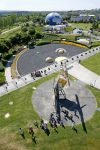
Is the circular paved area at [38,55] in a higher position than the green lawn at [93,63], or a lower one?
lower

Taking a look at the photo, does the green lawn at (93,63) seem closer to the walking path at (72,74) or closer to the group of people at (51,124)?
the walking path at (72,74)

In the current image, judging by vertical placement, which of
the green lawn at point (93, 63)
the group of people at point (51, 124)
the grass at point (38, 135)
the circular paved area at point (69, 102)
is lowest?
the grass at point (38, 135)

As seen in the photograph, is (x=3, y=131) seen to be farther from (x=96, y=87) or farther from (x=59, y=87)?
(x=96, y=87)

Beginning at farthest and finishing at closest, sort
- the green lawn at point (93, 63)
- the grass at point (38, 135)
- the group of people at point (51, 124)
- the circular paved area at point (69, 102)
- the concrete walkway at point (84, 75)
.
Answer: the green lawn at point (93, 63) → the concrete walkway at point (84, 75) → the circular paved area at point (69, 102) → the group of people at point (51, 124) → the grass at point (38, 135)

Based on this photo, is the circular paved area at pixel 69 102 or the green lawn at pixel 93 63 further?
the green lawn at pixel 93 63

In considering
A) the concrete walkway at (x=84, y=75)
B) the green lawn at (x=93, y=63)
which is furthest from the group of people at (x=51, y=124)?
the green lawn at (x=93, y=63)

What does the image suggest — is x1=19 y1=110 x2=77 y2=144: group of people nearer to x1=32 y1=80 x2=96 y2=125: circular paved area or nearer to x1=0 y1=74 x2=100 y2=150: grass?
x1=0 y1=74 x2=100 y2=150: grass
